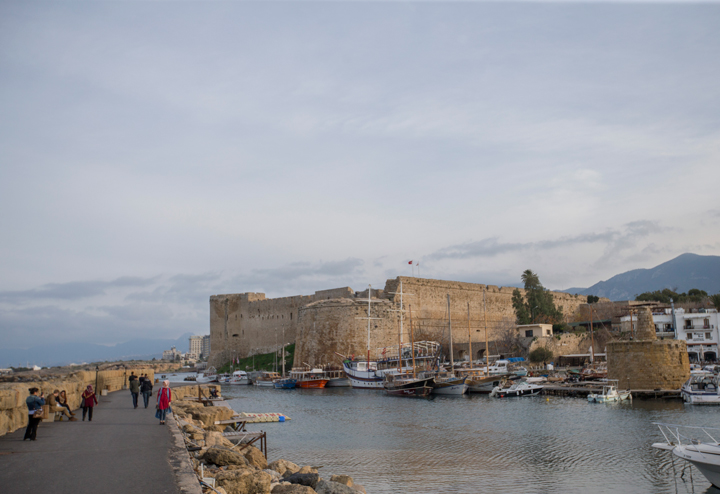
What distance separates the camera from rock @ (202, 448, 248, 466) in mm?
8945

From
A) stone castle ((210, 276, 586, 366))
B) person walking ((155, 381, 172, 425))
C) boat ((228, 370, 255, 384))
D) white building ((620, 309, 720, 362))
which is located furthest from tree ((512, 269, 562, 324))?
person walking ((155, 381, 172, 425))

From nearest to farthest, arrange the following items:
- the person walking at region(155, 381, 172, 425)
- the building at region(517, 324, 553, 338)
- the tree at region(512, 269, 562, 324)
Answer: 1. the person walking at region(155, 381, 172, 425)
2. the building at region(517, 324, 553, 338)
3. the tree at region(512, 269, 562, 324)

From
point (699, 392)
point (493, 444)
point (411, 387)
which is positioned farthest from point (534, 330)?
point (493, 444)

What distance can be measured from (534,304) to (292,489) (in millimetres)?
42643

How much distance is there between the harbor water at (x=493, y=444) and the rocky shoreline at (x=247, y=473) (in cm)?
148

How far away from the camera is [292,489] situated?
700 cm

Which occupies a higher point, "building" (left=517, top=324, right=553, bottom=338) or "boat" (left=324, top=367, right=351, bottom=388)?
"building" (left=517, top=324, right=553, bottom=338)

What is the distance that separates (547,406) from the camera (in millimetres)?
22391

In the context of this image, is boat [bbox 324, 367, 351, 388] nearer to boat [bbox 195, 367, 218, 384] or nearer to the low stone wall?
boat [bbox 195, 367, 218, 384]

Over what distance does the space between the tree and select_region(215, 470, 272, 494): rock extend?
4033 centimetres

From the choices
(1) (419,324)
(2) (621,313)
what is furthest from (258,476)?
(2) (621,313)

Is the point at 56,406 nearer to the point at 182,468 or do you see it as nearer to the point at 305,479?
the point at 305,479

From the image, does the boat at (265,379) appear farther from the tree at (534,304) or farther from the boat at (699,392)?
the boat at (699,392)

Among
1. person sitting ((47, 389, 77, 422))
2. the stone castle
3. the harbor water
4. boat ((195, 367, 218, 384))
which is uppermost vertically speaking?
the stone castle
